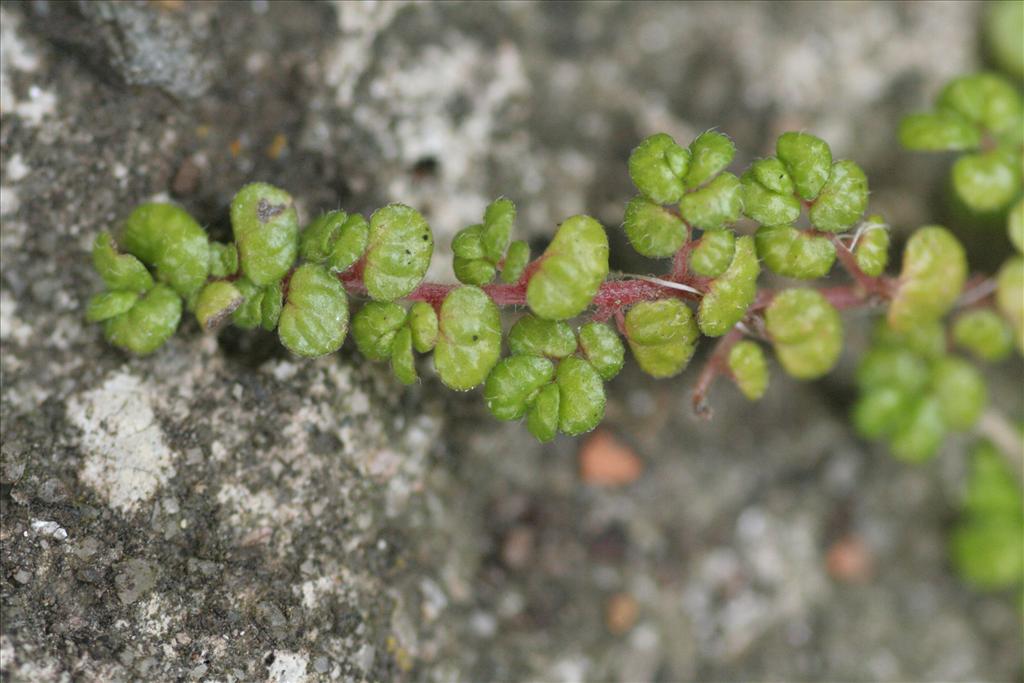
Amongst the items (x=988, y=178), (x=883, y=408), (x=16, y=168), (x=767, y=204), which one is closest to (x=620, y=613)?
(x=883, y=408)

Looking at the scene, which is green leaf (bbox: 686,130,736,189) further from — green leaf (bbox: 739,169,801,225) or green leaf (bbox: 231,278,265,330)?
green leaf (bbox: 231,278,265,330)

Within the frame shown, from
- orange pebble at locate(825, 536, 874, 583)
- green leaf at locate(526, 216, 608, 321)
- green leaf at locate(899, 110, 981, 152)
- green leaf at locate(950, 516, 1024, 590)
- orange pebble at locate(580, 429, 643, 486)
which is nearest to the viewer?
green leaf at locate(526, 216, 608, 321)

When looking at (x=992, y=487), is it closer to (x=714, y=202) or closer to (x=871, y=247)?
(x=871, y=247)

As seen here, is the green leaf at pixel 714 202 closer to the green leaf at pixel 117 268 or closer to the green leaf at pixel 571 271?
the green leaf at pixel 571 271

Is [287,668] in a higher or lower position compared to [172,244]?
lower

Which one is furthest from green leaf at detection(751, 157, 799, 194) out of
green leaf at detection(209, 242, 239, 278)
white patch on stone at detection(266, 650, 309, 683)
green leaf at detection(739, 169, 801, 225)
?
white patch on stone at detection(266, 650, 309, 683)
